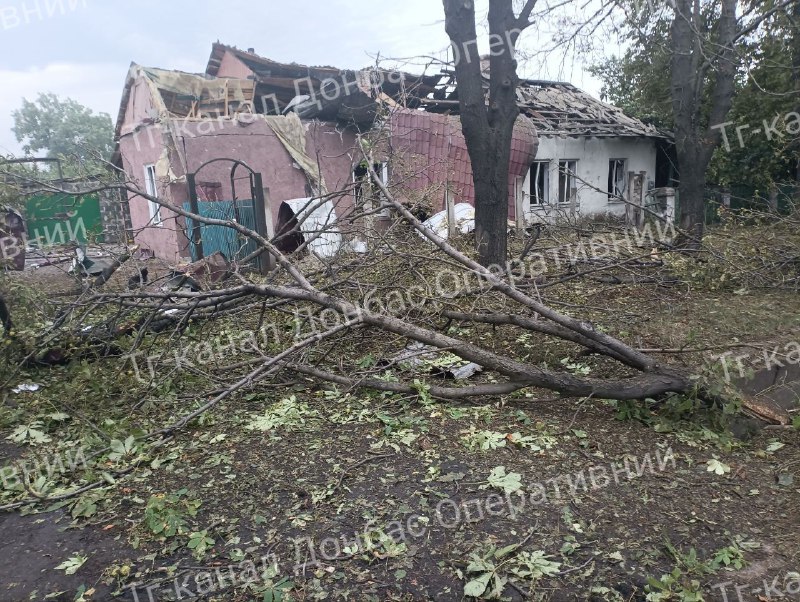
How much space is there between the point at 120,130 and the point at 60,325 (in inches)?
433

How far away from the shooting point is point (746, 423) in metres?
3.31

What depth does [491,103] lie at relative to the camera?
6.40 metres

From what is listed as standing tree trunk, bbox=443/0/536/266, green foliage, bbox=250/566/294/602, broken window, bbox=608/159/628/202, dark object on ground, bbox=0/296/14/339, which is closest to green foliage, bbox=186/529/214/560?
green foliage, bbox=250/566/294/602

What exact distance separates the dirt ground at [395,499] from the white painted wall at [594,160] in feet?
31.2

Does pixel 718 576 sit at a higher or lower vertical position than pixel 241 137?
lower

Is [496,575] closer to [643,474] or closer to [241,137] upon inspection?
[643,474]

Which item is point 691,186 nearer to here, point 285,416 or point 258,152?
point 258,152

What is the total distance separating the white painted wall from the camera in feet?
42.1

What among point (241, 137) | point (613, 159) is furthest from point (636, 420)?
point (613, 159)

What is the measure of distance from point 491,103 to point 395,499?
5.11 meters

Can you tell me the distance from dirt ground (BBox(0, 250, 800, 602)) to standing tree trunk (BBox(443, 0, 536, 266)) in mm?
3190

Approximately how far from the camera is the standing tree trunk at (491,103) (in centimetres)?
626

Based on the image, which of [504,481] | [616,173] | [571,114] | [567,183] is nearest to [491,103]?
[504,481]

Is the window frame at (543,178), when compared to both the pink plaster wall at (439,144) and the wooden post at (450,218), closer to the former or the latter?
the pink plaster wall at (439,144)
